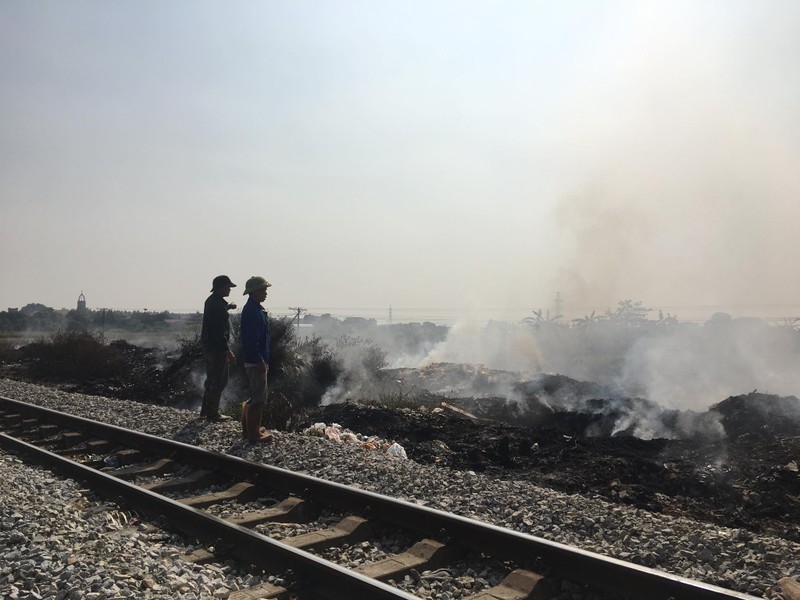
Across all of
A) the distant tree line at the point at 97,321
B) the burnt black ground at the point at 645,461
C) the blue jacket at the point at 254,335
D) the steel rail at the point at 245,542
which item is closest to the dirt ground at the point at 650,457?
the burnt black ground at the point at 645,461

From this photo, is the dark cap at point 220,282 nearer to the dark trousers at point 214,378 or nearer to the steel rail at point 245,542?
the dark trousers at point 214,378

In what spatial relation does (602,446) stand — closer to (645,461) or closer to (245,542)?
(645,461)

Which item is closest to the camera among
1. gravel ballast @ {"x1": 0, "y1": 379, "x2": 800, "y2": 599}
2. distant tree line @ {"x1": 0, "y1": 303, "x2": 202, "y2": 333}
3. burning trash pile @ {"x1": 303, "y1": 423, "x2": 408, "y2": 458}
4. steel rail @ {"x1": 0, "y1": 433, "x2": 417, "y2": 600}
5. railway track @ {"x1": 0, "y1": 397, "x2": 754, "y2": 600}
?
steel rail @ {"x1": 0, "y1": 433, "x2": 417, "y2": 600}

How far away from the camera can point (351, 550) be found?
A: 5441 millimetres

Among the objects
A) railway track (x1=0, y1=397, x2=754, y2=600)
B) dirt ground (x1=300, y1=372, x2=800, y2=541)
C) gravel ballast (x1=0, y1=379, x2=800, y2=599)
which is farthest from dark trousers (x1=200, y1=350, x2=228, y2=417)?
dirt ground (x1=300, y1=372, x2=800, y2=541)

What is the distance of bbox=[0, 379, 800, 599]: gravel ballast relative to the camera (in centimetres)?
460

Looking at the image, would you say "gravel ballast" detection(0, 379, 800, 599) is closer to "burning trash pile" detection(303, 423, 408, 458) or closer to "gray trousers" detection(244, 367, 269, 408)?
"gray trousers" detection(244, 367, 269, 408)

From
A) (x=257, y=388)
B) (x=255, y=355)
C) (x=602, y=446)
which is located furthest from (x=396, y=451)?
(x=602, y=446)

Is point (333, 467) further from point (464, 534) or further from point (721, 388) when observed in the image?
point (721, 388)

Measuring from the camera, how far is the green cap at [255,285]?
999 centimetres

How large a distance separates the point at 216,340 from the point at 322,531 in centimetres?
617

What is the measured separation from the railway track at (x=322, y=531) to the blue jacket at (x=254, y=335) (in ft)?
5.52

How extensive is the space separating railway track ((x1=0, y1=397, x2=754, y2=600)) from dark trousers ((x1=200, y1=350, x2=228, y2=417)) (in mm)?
2306

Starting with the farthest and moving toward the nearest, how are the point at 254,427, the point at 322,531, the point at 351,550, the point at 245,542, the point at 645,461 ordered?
the point at 645,461
the point at 254,427
the point at 322,531
the point at 351,550
the point at 245,542
